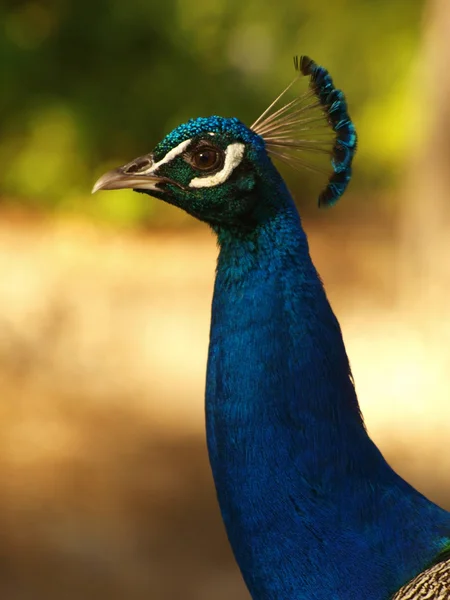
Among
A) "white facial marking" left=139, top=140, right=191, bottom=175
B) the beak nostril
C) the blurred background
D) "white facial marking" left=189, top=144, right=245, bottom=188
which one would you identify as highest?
the blurred background

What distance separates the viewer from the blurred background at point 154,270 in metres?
4.32

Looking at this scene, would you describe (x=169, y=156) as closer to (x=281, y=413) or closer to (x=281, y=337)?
(x=281, y=337)

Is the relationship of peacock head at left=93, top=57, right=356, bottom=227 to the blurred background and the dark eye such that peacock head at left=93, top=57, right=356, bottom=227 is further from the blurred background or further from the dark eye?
the blurred background

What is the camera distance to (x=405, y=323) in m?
6.23

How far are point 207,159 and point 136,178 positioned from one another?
0.43 feet

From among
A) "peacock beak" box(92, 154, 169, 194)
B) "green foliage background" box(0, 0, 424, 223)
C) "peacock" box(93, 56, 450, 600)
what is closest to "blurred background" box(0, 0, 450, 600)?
"green foliage background" box(0, 0, 424, 223)

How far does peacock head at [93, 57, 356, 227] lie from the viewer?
1731 millimetres

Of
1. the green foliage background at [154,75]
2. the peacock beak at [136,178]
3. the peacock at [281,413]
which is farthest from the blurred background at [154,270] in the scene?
the peacock beak at [136,178]

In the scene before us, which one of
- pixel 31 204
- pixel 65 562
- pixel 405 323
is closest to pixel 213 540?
pixel 65 562

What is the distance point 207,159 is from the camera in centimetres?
174

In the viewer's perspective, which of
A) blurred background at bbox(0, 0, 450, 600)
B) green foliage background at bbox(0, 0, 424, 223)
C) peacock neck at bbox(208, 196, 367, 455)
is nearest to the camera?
peacock neck at bbox(208, 196, 367, 455)

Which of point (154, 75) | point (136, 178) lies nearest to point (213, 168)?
point (136, 178)

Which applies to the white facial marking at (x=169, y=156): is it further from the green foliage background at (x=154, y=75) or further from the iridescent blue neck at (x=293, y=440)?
the green foliage background at (x=154, y=75)

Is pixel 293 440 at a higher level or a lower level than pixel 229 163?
lower
